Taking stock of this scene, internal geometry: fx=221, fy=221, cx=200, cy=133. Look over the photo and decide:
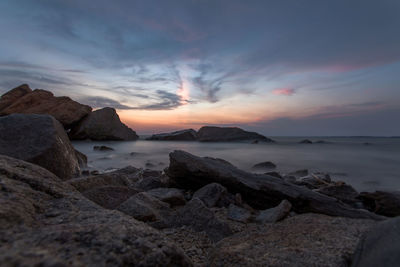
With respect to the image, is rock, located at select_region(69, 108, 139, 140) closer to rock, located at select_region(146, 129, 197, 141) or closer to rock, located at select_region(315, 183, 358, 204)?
rock, located at select_region(146, 129, 197, 141)

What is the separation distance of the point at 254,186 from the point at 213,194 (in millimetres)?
619

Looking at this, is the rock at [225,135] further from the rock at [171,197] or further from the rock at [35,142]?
the rock at [171,197]

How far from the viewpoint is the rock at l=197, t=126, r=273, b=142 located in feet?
118

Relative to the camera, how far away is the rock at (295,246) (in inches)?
55.3

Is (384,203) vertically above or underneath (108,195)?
underneath

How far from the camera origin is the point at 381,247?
1190 mm

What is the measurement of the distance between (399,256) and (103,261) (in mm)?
1300

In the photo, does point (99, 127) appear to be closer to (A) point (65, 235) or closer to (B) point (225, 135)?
(B) point (225, 135)

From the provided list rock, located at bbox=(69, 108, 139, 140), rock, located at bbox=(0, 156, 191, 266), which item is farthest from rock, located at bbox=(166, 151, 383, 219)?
rock, located at bbox=(69, 108, 139, 140)

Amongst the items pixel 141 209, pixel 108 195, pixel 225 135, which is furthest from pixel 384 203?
pixel 225 135

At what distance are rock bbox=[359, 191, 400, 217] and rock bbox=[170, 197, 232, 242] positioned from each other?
2.66m

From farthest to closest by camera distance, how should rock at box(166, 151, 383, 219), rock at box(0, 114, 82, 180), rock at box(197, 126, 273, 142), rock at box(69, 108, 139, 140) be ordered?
rock at box(197, 126, 273, 142) → rock at box(69, 108, 139, 140) → rock at box(0, 114, 82, 180) → rock at box(166, 151, 383, 219)

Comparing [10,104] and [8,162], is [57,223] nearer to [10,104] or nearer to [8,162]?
[8,162]

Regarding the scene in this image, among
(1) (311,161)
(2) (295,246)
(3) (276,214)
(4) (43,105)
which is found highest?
(4) (43,105)
